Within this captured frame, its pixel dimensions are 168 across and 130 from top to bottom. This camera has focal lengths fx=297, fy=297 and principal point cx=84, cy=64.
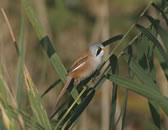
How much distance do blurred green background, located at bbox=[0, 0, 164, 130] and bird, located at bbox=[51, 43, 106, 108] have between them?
158cm

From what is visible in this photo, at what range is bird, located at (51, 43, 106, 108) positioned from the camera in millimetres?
2215

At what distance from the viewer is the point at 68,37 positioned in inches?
229

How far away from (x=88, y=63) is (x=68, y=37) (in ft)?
11.8

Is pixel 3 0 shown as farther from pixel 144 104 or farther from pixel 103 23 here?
pixel 144 104

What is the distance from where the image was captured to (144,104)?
149 inches

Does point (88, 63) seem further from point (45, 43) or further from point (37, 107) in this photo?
point (37, 107)

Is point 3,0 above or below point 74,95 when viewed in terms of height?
above

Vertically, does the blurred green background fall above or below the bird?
below

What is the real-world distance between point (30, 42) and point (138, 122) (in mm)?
2198

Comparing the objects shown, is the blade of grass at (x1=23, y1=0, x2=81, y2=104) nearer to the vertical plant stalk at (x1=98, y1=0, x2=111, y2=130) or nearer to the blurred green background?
the vertical plant stalk at (x1=98, y1=0, x2=111, y2=130)

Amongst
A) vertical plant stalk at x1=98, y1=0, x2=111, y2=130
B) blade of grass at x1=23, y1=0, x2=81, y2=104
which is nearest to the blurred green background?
vertical plant stalk at x1=98, y1=0, x2=111, y2=130

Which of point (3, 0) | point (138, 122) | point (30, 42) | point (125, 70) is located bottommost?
point (138, 122)

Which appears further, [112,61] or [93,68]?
[93,68]

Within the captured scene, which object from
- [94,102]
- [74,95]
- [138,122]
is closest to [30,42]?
[94,102]
